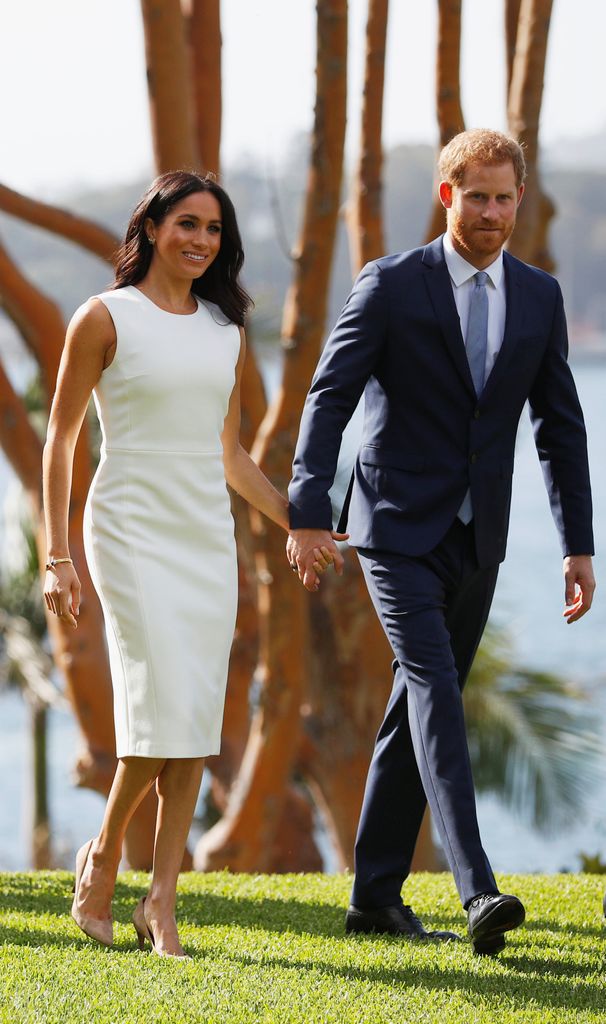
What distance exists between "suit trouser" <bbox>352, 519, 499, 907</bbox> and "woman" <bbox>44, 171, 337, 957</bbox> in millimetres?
480

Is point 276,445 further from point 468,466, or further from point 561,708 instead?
point 561,708

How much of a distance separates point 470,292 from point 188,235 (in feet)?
2.61

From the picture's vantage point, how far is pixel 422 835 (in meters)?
10.1

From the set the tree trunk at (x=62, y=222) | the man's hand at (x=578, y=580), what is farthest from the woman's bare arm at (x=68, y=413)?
the tree trunk at (x=62, y=222)

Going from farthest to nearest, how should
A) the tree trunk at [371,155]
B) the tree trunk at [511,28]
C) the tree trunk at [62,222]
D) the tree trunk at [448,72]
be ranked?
the tree trunk at [511,28] → the tree trunk at [371,155] → the tree trunk at [448,72] → the tree trunk at [62,222]

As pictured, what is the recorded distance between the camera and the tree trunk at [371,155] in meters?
9.30

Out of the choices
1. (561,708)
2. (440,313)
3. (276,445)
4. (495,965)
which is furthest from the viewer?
(561,708)

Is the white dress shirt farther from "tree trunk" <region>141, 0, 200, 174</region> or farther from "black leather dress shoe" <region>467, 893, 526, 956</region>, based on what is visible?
"tree trunk" <region>141, 0, 200, 174</region>

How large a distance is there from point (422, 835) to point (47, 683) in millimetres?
9139

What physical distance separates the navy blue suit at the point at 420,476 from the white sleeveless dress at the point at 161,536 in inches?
11.3

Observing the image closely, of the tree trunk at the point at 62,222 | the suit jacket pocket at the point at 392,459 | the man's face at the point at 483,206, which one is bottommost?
the suit jacket pocket at the point at 392,459

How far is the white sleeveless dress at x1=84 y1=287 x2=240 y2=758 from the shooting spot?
3848 millimetres

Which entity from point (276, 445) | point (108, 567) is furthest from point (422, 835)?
point (108, 567)

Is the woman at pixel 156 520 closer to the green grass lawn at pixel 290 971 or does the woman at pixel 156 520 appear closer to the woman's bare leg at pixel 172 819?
the woman's bare leg at pixel 172 819
